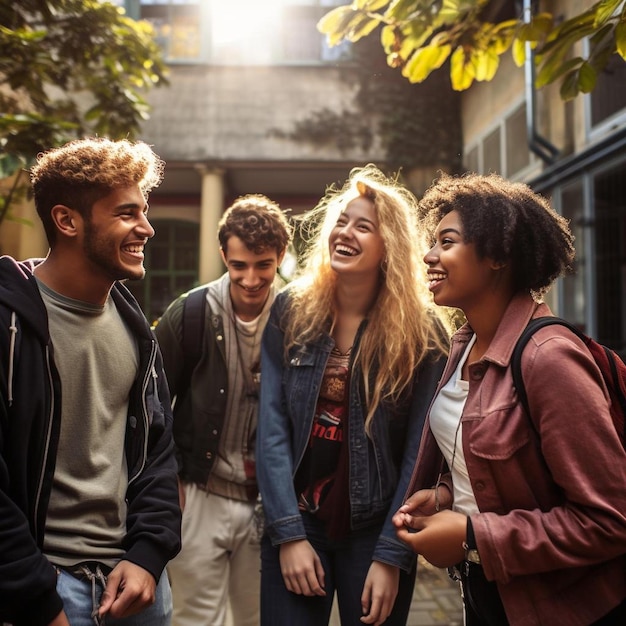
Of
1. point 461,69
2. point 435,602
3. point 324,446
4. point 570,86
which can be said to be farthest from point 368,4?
point 435,602

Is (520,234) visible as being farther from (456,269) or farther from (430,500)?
(430,500)

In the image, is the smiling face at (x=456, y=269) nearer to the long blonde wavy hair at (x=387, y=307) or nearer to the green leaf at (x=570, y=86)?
the long blonde wavy hair at (x=387, y=307)

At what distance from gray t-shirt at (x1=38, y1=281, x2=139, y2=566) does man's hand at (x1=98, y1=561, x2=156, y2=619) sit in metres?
0.07

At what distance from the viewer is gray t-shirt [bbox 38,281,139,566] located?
1957 millimetres

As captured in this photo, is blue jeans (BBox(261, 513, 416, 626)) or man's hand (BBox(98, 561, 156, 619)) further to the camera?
blue jeans (BBox(261, 513, 416, 626))

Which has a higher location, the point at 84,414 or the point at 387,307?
the point at 387,307

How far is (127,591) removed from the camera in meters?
1.95

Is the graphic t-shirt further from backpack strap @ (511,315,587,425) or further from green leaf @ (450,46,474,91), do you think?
green leaf @ (450,46,474,91)

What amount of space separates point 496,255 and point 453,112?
1172cm

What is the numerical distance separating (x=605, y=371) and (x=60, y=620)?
1484mm

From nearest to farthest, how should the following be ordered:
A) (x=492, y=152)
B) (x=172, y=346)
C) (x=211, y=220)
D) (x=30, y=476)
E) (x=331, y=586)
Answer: (x=30, y=476)
(x=331, y=586)
(x=172, y=346)
(x=492, y=152)
(x=211, y=220)

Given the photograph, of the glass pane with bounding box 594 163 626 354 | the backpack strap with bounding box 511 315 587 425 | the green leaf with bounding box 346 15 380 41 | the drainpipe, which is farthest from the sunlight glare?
the backpack strap with bounding box 511 315 587 425

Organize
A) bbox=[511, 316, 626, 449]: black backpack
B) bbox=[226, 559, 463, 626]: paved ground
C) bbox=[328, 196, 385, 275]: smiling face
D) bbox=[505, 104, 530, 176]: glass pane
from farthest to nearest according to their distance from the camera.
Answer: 1. bbox=[505, 104, 530, 176]: glass pane
2. bbox=[226, 559, 463, 626]: paved ground
3. bbox=[328, 196, 385, 275]: smiling face
4. bbox=[511, 316, 626, 449]: black backpack

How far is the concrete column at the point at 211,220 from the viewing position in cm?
1274
